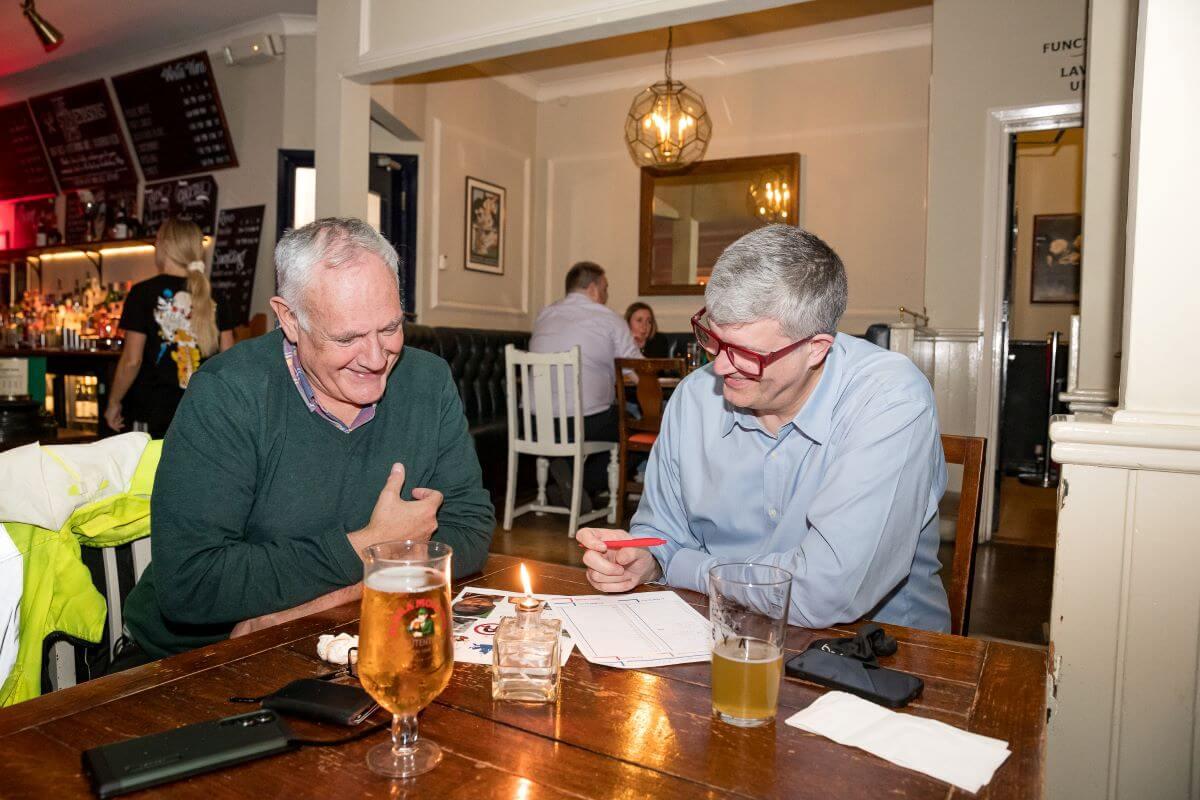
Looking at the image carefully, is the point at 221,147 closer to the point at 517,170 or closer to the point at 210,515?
the point at 517,170

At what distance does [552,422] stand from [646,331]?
2.18 meters

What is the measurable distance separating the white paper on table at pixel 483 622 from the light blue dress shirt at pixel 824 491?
1.00ft

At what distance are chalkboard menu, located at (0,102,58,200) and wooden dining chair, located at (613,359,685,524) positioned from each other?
20.0ft

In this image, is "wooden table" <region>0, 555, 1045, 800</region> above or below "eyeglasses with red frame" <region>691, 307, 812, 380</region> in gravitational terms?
below

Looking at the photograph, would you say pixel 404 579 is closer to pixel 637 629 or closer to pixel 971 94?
pixel 637 629

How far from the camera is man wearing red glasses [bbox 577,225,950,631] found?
134cm

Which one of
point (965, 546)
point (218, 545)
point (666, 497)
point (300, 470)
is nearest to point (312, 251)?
point (300, 470)

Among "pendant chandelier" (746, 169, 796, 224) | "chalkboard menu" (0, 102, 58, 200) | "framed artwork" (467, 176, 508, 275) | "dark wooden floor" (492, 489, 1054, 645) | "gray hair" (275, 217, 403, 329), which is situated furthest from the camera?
"chalkboard menu" (0, 102, 58, 200)

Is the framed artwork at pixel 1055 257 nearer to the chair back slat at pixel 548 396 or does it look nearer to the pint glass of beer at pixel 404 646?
the chair back slat at pixel 548 396

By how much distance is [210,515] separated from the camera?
133 cm

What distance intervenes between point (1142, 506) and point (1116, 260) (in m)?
1.57

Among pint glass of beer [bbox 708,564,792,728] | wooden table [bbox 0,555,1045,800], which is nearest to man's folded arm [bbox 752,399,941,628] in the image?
wooden table [bbox 0,555,1045,800]

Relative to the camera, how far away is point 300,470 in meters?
1.47

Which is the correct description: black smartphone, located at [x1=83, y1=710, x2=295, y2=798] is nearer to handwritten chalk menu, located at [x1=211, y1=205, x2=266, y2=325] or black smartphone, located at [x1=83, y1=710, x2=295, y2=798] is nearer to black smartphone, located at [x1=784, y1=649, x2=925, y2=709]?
black smartphone, located at [x1=784, y1=649, x2=925, y2=709]
